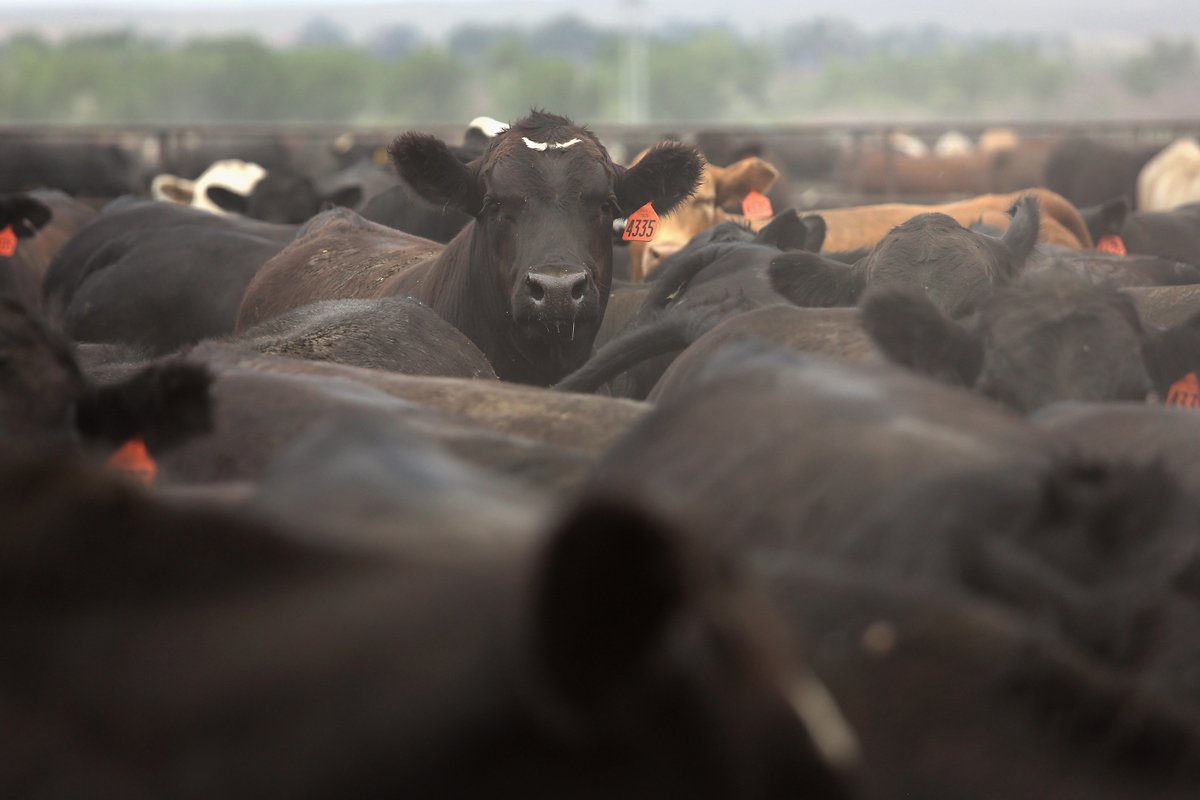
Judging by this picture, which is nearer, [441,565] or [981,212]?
[441,565]

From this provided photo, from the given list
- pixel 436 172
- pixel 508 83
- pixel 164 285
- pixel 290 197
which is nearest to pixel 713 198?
pixel 290 197

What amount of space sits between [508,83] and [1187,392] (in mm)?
85230

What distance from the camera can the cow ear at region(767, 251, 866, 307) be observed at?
197 inches

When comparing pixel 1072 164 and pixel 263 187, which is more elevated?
pixel 263 187

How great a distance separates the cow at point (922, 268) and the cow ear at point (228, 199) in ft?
25.1

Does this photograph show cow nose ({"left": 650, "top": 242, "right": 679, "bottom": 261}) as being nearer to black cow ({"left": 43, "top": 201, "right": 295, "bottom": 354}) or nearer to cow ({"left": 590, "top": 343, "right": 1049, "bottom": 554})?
black cow ({"left": 43, "top": 201, "right": 295, "bottom": 354})

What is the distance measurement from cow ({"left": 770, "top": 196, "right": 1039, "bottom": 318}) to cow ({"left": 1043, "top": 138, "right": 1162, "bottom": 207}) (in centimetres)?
1261

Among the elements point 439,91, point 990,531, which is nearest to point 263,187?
point 990,531

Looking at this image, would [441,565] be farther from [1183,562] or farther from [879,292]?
[879,292]

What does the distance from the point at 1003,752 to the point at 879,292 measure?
5.69 ft

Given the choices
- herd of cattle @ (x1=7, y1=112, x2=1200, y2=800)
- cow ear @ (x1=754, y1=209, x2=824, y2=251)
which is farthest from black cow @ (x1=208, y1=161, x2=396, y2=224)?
herd of cattle @ (x1=7, y1=112, x2=1200, y2=800)

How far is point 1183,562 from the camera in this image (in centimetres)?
194

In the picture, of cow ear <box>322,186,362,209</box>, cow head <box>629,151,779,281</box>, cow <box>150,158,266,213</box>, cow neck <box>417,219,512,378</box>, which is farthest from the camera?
cow <box>150,158,266,213</box>

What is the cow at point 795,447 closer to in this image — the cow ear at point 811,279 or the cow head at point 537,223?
the cow ear at point 811,279
